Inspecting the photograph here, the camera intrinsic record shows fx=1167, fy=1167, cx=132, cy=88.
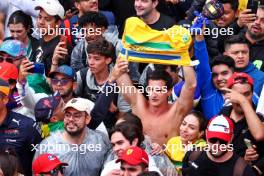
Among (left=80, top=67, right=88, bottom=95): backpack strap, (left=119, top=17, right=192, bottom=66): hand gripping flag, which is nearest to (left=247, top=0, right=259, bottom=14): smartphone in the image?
(left=80, top=67, right=88, bottom=95): backpack strap

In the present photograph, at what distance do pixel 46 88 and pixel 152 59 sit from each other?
198 centimetres

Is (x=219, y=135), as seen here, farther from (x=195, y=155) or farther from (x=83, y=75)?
(x=83, y=75)

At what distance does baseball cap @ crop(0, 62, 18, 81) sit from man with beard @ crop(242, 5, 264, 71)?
9.69 feet

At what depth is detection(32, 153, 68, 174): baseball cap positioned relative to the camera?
39.8ft

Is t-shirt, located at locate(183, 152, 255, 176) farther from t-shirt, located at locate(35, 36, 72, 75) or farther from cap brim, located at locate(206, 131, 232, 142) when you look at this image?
t-shirt, located at locate(35, 36, 72, 75)

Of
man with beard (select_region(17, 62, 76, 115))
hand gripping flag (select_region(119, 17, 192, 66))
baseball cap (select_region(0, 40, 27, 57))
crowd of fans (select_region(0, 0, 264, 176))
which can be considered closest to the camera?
crowd of fans (select_region(0, 0, 264, 176))

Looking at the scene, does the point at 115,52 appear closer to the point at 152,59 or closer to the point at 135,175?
the point at 152,59

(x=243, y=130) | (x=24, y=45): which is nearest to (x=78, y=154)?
(x=243, y=130)

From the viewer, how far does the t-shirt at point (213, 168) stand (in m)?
11.5

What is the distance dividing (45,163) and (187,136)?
1.61m

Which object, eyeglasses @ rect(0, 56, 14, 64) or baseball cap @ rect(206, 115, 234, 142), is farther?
eyeglasses @ rect(0, 56, 14, 64)

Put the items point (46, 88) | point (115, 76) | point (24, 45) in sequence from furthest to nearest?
point (24, 45) < point (46, 88) < point (115, 76)

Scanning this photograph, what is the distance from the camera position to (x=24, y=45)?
15.4 meters

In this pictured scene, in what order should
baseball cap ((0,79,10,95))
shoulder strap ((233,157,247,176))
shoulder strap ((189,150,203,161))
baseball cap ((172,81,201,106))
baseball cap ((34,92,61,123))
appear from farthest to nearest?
baseball cap ((172,81,201,106)) < baseball cap ((34,92,61,123)) < baseball cap ((0,79,10,95)) < shoulder strap ((189,150,203,161)) < shoulder strap ((233,157,247,176))
